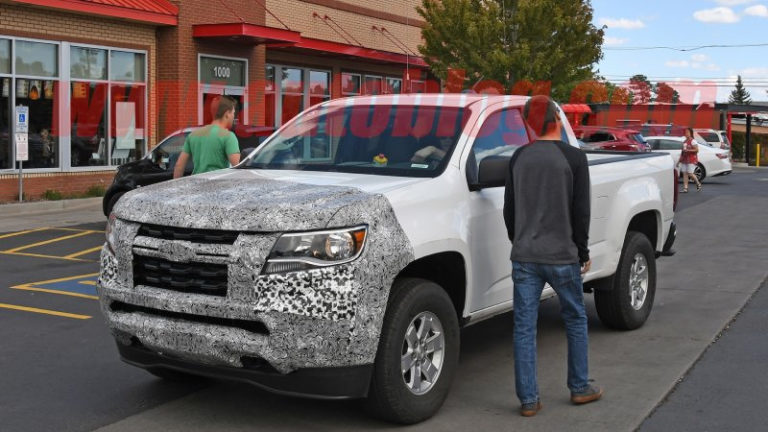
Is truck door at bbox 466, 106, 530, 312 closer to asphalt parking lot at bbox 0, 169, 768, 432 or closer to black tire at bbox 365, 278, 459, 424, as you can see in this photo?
black tire at bbox 365, 278, 459, 424

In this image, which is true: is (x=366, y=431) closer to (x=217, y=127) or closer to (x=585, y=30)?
(x=217, y=127)

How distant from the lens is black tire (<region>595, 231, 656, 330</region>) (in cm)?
771

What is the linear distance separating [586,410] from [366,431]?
1386mm

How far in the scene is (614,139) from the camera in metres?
27.9

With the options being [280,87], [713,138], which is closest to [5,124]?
[280,87]

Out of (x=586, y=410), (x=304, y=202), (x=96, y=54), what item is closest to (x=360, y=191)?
(x=304, y=202)

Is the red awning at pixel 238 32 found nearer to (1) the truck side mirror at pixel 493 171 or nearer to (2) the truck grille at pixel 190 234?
(1) the truck side mirror at pixel 493 171

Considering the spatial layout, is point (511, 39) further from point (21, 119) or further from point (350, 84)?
point (21, 119)

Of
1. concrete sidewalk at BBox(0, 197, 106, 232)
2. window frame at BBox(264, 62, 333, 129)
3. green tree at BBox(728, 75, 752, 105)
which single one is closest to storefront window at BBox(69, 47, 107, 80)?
concrete sidewalk at BBox(0, 197, 106, 232)

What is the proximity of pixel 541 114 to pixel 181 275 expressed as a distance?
2.26 meters

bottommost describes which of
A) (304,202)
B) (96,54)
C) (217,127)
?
(304,202)

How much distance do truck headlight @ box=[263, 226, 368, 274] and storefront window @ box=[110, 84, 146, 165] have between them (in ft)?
57.5

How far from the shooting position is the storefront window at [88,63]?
2030 centimetres

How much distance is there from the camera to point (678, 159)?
2792 centimetres
